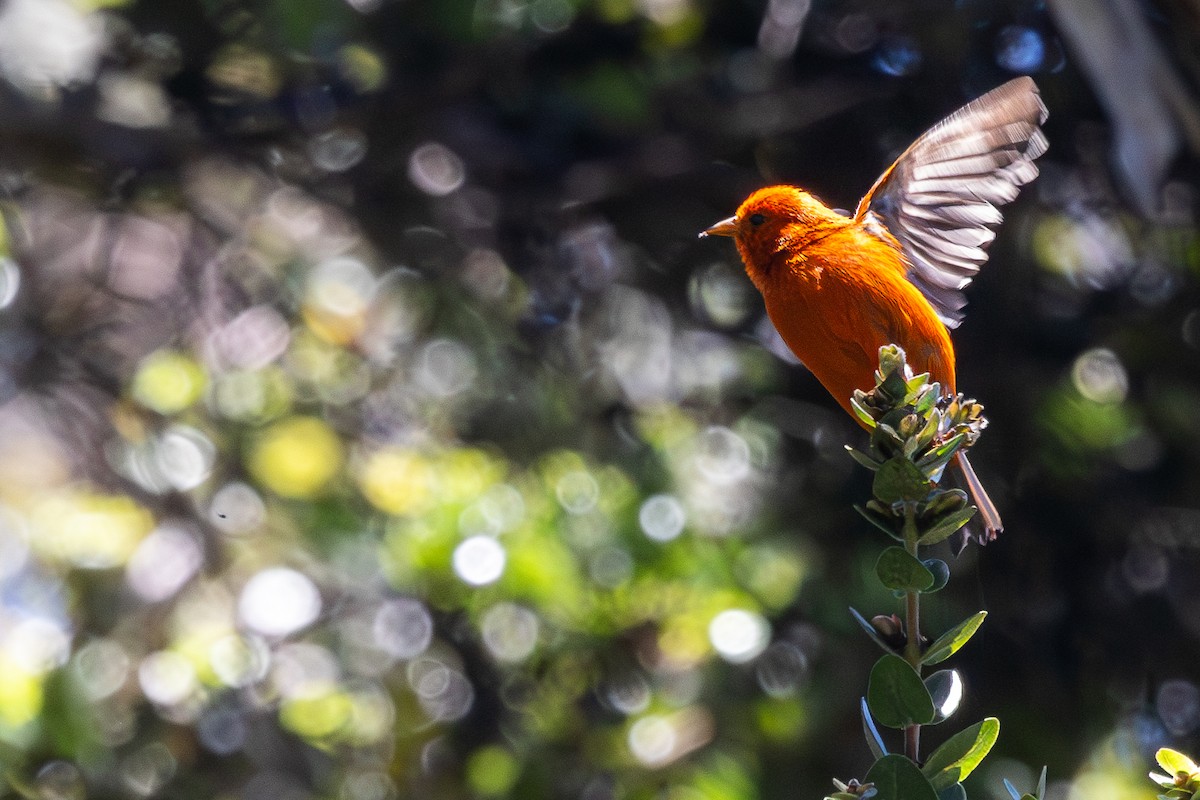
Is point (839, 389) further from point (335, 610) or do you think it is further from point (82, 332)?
point (82, 332)

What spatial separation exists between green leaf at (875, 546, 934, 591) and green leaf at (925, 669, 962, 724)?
9 cm

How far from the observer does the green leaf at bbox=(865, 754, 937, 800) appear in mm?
826

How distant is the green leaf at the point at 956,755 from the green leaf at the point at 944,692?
0.06 feet

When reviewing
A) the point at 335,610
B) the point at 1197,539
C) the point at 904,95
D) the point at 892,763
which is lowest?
the point at 335,610

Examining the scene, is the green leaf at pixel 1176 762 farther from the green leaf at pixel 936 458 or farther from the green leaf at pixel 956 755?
the green leaf at pixel 936 458

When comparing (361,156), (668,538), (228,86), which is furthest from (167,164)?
(668,538)

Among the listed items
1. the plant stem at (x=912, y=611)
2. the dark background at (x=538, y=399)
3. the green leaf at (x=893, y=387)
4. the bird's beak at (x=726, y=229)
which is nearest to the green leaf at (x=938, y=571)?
the plant stem at (x=912, y=611)

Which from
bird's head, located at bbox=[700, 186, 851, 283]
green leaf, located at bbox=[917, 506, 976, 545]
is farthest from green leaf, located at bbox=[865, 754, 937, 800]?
bird's head, located at bbox=[700, 186, 851, 283]

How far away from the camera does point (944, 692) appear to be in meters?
0.94

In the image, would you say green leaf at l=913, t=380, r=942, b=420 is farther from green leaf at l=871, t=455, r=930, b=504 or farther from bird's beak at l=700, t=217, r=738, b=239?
bird's beak at l=700, t=217, r=738, b=239

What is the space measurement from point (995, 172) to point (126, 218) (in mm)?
2949

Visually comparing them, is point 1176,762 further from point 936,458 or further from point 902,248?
point 902,248

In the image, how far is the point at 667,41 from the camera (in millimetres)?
3531

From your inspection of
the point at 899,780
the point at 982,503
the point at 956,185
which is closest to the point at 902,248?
the point at 956,185
